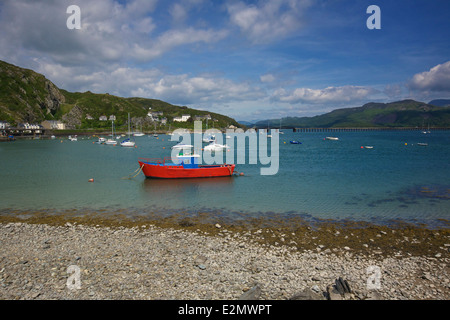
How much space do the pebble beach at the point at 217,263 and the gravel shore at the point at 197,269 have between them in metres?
0.04

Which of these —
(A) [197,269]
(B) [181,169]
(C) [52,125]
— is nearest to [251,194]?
(B) [181,169]

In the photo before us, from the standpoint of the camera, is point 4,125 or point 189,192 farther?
point 4,125

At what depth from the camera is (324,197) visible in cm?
2295

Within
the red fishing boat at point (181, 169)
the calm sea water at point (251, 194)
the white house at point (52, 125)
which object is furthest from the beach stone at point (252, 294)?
the white house at point (52, 125)

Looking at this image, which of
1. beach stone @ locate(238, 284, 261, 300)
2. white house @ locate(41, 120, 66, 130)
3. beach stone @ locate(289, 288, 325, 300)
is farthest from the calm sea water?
white house @ locate(41, 120, 66, 130)

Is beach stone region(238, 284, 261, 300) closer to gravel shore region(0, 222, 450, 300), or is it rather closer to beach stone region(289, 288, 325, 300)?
gravel shore region(0, 222, 450, 300)

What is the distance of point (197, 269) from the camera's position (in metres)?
10.2

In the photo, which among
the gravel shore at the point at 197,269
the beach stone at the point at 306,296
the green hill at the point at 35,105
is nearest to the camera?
the beach stone at the point at 306,296

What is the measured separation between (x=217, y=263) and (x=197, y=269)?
2.91 ft

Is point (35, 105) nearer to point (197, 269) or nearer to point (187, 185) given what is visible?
point (187, 185)

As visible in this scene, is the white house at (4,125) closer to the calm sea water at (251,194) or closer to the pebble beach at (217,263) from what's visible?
the calm sea water at (251,194)

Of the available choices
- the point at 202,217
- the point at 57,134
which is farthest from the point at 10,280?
the point at 57,134

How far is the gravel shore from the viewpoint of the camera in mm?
8656

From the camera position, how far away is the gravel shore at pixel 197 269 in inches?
341
